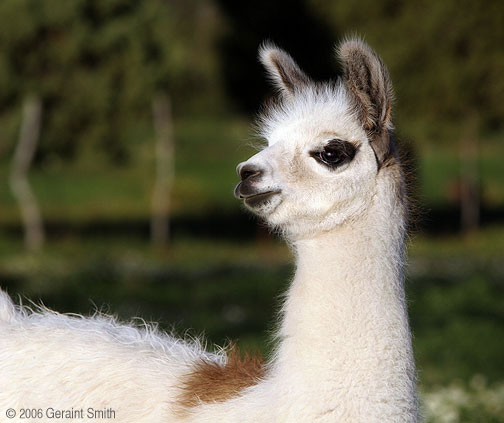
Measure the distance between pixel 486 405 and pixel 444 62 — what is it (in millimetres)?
15778

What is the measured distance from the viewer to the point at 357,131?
139 inches

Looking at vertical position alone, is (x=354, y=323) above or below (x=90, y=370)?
above

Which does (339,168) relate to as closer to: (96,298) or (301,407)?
(301,407)

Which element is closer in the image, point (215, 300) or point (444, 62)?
point (215, 300)

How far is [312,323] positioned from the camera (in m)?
3.33

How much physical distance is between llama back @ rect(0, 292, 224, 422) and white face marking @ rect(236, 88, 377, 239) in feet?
2.71

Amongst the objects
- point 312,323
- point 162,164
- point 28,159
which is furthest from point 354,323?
point 162,164

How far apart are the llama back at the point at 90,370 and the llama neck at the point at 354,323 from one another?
23.4 inches

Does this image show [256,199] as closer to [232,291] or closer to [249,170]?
[249,170]

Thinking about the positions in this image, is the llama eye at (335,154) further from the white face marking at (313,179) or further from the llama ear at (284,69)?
the llama ear at (284,69)

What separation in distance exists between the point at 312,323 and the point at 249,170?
659 mm

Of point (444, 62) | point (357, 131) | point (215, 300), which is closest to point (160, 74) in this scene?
point (444, 62)

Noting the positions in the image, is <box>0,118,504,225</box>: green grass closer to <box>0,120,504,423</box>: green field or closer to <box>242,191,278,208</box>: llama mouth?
<box>0,120,504,423</box>: green field

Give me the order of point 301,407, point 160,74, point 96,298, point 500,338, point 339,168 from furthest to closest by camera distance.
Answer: point 160,74
point 96,298
point 500,338
point 339,168
point 301,407
